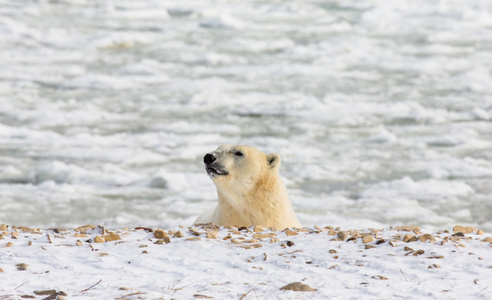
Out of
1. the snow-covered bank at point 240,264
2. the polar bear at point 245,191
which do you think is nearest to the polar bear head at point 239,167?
the polar bear at point 245,191

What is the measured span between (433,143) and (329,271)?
253 inches

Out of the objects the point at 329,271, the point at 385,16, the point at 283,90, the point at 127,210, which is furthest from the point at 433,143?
the point at 385,16

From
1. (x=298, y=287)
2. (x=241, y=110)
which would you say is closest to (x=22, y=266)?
(x=298, y=287)

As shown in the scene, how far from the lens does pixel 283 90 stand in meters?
11.9

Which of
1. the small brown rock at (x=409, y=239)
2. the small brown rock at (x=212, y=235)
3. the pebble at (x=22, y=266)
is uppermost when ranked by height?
the pebble at (x=22, y=266)

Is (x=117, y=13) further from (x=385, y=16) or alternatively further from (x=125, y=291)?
(x=125, y=291)

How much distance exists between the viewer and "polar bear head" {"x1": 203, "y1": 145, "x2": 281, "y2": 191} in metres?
4.88

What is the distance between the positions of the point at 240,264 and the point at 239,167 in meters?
1.74

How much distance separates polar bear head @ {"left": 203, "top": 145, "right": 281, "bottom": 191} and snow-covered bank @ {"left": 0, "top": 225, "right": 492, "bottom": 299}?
93cm

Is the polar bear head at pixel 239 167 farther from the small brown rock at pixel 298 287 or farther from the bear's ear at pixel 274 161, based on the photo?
the small brown rock at pixel 298 287

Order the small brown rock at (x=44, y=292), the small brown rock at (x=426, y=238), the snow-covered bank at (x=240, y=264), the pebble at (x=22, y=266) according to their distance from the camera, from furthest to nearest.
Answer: the small brown rock at (x=426, y=238) < the pebble at (x=22, y=266) < the snow-covered bank at (x=240, y=264) < the small brown rock at (x=44, y=292)

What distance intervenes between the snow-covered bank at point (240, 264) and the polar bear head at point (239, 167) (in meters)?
0.93

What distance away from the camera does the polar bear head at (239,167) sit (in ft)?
16.0

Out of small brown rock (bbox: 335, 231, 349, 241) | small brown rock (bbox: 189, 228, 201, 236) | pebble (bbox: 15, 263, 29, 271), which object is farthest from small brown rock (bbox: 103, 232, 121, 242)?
small brown rock (bbox: 335, 231, 349, 241)
